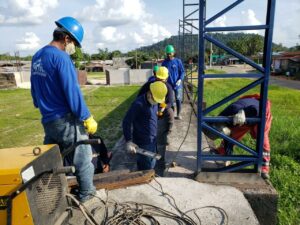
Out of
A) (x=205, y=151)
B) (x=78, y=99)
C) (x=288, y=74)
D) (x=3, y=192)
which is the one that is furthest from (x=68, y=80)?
(x=288, y=74)

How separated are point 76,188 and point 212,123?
1910 millimetres

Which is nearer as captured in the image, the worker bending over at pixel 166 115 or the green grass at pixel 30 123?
the worker bending over at pixel 166 115

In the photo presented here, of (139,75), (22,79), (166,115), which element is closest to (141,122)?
(166,115)

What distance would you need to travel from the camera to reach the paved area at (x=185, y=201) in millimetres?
2883

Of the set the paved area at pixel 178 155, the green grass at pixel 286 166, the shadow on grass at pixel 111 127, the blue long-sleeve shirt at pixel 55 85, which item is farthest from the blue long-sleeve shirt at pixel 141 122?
the shadow on grass at pixel 111 127

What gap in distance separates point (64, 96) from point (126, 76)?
75.9ft

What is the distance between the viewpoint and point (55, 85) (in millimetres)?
2846

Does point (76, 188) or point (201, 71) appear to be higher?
point (201, 71)

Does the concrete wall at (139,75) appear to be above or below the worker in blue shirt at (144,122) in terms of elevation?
below

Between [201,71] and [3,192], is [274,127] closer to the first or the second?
[201,71]

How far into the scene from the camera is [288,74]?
36.7 metres

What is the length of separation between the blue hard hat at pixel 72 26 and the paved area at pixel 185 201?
174 centimetres

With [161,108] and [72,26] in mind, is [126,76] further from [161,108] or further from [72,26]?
[72,26]

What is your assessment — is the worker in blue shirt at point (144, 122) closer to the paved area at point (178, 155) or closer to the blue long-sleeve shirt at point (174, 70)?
the paved area at point (178, 155)
